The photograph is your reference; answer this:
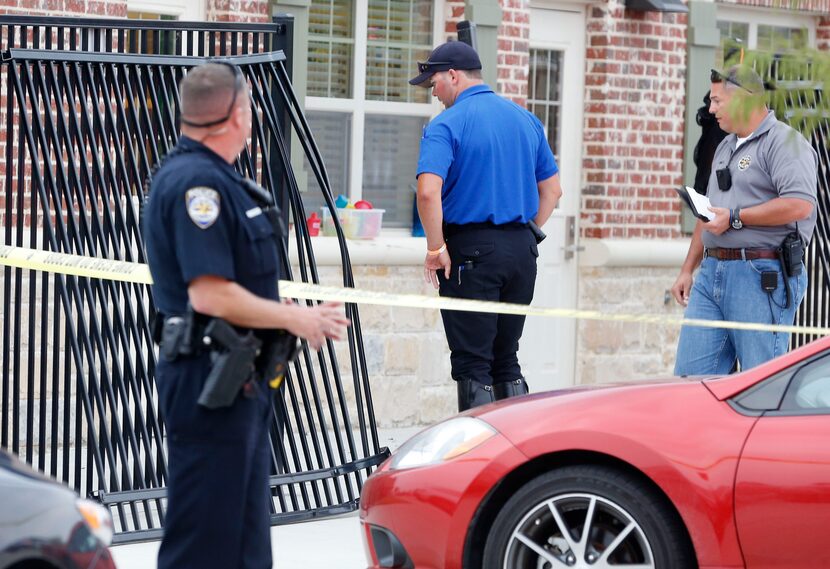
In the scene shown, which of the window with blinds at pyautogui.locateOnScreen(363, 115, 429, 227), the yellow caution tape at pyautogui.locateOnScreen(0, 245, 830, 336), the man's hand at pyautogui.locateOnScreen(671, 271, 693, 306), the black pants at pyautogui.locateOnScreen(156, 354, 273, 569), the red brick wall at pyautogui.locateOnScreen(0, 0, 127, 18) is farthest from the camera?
the window with blinds at pyautogui.locateOnScreen(363, 115, 429, 227)

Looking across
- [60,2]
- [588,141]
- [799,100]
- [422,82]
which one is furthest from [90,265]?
[588,141]

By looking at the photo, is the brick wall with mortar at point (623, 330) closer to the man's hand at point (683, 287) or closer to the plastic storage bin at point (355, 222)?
the plastic storage bin at point (355, 222)

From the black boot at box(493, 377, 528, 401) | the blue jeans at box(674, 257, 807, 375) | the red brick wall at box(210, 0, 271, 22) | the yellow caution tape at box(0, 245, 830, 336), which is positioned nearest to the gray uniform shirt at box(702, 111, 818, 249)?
the blue jeans at box(674, 257, 807, 375)

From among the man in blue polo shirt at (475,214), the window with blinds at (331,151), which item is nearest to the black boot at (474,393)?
the man in blue polo shirt at (475,214)

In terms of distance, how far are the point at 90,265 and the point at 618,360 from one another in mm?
5817

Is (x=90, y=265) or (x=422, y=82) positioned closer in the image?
(x=90, y=265)

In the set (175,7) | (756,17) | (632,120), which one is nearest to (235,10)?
(175,7)

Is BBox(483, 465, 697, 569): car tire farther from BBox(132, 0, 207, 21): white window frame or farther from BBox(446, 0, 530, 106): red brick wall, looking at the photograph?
BBox(446, 0, 530, 106): red brick wall

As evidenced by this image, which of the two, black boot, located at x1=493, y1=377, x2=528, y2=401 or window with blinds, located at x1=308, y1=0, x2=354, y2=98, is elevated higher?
window with blinds, located at x1=308, y1=0, x2=354, y2=98

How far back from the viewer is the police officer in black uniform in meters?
4.44

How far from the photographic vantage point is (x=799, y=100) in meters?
3.79

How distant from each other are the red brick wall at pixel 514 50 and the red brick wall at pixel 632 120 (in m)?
0.73

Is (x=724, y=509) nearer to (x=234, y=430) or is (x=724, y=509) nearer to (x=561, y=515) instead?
(x=561, y=515)

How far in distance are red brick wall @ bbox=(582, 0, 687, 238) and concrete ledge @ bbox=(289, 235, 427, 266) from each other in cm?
167
